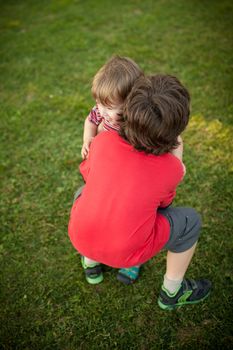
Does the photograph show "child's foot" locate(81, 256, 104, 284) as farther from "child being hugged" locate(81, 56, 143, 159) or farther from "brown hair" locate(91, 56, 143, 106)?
"brown hair" locate(91, 56, 143, 106)

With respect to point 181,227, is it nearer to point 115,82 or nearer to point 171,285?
point 171,285

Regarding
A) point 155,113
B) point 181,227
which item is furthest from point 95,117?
point 181,227

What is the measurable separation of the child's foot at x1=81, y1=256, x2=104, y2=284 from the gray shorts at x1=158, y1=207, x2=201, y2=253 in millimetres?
654

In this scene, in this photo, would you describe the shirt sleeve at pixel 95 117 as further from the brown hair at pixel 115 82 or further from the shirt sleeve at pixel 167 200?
the shirt sleeve at pixel 167 200

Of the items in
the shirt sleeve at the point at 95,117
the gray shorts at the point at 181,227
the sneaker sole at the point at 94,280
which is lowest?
the sneaker sole at the point at 94,280

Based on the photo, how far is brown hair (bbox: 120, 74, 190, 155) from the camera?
1.43 m

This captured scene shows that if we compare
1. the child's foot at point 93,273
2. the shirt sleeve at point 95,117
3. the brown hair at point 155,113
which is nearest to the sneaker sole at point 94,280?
the child's foot at point 93,273

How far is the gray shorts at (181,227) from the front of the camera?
1798mm

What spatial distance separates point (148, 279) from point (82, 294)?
0.49 meters

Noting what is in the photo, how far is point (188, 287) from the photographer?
2230mm

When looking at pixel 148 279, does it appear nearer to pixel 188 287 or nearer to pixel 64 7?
pixel 188 287

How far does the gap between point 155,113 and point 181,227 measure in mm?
703

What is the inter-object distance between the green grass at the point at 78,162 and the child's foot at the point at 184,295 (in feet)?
0.18

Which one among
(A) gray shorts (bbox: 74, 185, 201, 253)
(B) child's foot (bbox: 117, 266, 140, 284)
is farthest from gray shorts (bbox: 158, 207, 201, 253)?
(B) child's foot (bbox: 117, 266, 140, 284)
